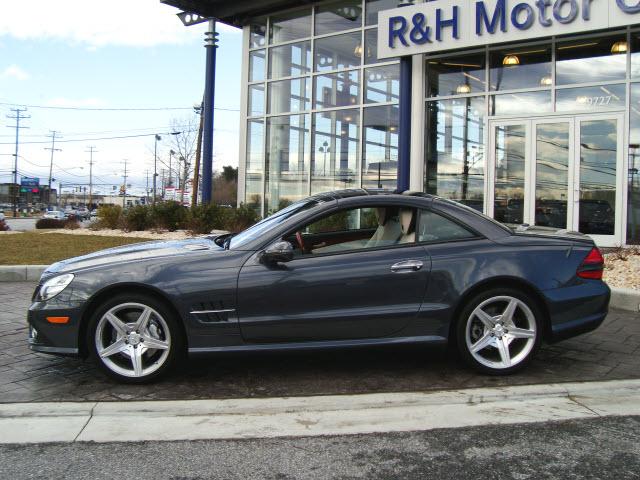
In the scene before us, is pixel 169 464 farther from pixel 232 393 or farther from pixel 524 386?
pixel 524 386

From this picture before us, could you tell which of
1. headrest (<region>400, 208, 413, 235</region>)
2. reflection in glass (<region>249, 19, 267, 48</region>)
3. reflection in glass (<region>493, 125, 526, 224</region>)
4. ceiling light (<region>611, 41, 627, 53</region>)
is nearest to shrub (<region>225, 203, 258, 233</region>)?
reflection in glass (<region>249, 19, 267, 48</region>)

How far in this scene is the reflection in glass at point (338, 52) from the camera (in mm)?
15516

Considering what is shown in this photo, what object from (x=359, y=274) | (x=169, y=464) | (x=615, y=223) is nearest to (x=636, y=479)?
(x=359, y=274)

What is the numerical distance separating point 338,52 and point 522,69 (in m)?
5.15

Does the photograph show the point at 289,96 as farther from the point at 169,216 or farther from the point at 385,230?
the point at 385,230

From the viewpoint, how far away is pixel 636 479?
9.80 feet

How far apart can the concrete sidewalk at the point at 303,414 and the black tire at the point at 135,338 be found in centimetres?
39

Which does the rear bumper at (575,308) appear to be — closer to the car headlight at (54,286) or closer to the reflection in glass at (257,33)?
the car headlight at (54,286)

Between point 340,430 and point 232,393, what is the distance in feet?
3.20

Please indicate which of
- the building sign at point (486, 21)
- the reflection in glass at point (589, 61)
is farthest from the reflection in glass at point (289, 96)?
the reflection in glass at point (589, 61)

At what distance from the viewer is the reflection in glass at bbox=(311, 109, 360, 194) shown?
50.5ft

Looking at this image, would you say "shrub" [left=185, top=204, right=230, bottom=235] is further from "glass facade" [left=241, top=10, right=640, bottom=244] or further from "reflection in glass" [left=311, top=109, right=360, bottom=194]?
"reflection in glass" [left=311, top=109, right=360, bottom=194]

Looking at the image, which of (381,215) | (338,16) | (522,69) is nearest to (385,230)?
(381,215)

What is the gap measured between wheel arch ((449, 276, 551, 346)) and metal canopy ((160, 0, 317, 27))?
A: 13540 millimetres
